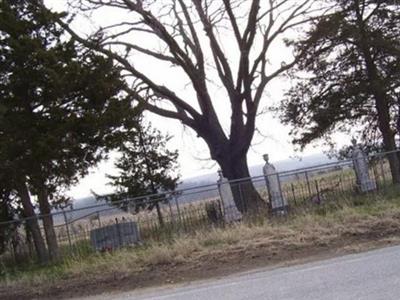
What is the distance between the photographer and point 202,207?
19094mm

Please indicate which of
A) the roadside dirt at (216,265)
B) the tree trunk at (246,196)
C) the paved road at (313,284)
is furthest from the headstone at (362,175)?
the paved road at (313,284)

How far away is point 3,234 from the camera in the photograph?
18.9 meters

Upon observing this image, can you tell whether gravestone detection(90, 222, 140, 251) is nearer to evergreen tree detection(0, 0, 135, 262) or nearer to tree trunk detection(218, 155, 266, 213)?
evergreen tree detection(0, 0, 135, 262)

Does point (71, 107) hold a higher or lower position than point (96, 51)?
lower

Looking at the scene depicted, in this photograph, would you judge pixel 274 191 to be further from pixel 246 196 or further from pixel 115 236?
pixel 115 236

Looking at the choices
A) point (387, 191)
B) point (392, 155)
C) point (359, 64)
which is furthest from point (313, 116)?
point (387, 191)

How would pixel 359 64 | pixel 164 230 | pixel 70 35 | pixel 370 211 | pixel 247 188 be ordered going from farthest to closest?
pixel 359 64
pixel 70 35
pixel 247 188
pixel 164 230
pixel 370 211

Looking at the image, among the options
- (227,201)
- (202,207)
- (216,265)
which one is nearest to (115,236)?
(202,207)

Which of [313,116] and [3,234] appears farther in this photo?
[313,116]

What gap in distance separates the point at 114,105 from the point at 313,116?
43.7ft

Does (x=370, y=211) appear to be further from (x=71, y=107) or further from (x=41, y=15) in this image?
(x=41, y=15)

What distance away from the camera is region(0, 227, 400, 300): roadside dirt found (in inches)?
421

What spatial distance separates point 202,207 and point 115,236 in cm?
303

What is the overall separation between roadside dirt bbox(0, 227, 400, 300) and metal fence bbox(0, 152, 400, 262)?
443 centimetres
